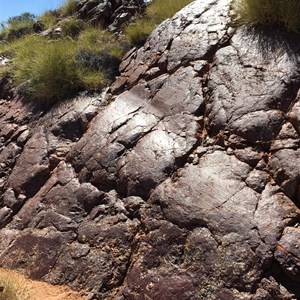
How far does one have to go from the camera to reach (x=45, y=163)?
19.5ft

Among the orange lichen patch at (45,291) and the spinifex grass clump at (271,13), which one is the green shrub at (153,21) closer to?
→ the spinifex grass clump at (271,13)

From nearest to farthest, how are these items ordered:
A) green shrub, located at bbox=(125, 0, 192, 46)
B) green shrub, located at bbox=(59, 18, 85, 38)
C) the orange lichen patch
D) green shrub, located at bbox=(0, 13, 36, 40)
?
the orange lichen patch → green shrub, located at bbox=(125, 0, 192, 46) → green shrub, located at bbox=(59, 18, 85, 38) → green shrub, located at bbox=(0, 13, 36, 40)

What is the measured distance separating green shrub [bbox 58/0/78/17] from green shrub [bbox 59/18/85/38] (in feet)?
3.50

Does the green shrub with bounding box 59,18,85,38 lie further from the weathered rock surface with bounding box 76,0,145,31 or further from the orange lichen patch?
the orange lichen patch

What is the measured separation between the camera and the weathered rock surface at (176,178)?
3.87m

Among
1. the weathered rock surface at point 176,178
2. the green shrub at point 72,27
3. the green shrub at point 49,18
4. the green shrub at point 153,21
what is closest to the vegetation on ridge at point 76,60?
the green shrub at point 153,21

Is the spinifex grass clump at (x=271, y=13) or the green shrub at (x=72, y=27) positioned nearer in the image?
the spinifex grass clump at (x=271, y=13)

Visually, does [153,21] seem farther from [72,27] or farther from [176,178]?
[176,178]

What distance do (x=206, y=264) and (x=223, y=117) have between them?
1.82m

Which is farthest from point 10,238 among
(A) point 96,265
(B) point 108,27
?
(B) point 108,27

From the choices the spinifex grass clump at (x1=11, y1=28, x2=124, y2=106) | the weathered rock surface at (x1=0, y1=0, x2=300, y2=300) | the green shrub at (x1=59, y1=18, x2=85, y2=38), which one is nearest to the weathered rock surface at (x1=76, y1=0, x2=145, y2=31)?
the green shrub at (x1=59, y1=18, x2=85, y2=38)

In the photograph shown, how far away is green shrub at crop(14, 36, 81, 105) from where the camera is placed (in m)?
6.95

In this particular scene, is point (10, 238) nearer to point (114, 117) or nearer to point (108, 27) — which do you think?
point (114, 117)

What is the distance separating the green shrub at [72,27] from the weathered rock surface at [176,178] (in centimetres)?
349
